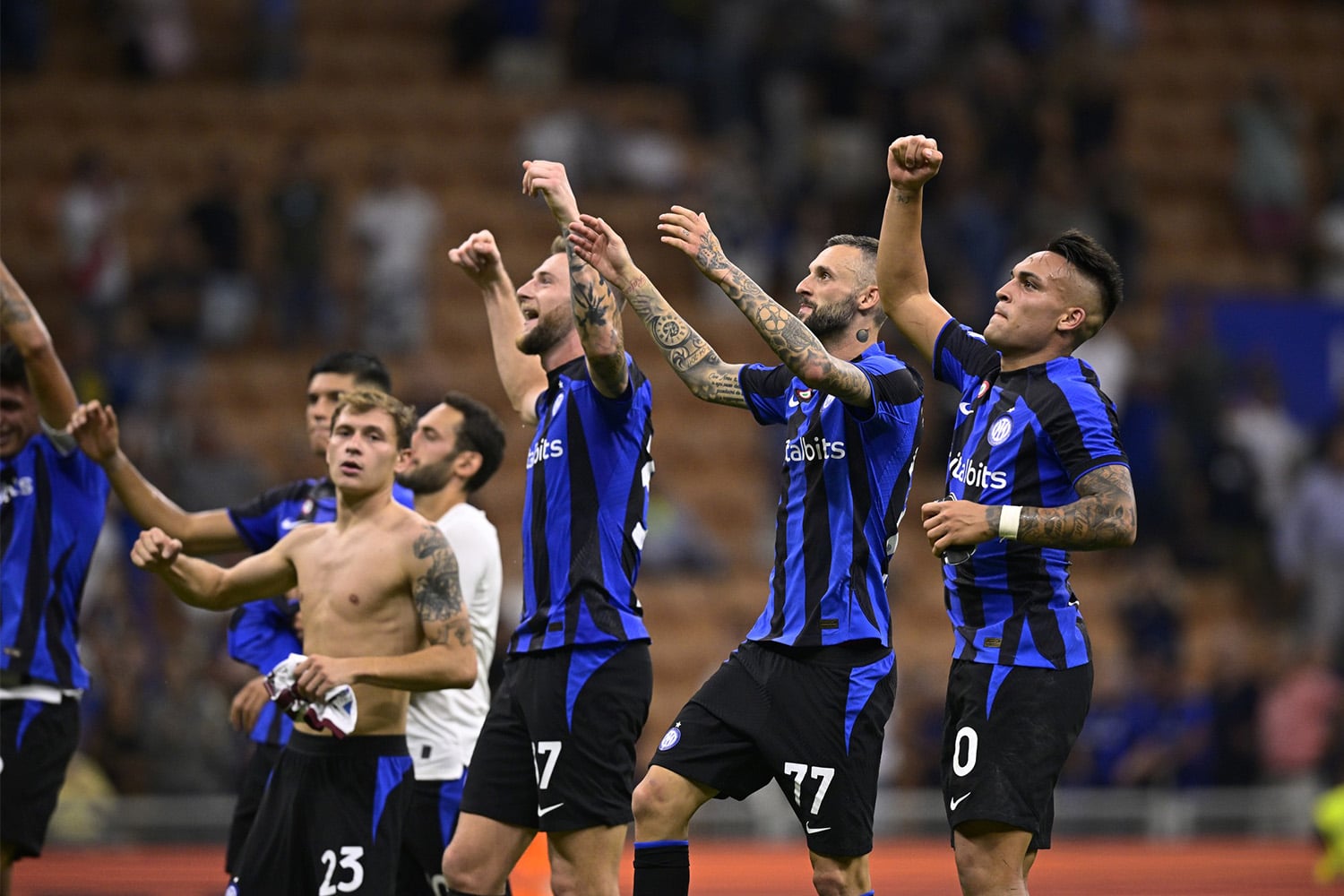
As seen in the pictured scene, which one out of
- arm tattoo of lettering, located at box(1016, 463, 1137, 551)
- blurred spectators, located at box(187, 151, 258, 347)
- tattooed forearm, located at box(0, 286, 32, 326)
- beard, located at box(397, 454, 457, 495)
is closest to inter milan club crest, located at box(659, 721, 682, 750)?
arm tattoo of lettering, located at box(1016, 463, 1137, 551)

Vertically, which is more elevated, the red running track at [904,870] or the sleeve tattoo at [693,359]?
the sleeve tattoo at [693,359]

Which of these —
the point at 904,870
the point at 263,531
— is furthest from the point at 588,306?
the point at 904,870

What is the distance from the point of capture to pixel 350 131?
19.6 meters

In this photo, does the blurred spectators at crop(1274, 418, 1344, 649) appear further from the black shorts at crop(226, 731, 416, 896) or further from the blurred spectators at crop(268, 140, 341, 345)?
the black shorts at crop(226, 731, 416, 896)

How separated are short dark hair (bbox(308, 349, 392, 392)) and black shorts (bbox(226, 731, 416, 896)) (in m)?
1.87

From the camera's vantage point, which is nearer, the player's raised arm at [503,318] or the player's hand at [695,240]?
the player's hand at [695,240]

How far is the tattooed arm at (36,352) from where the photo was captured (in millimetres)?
7613

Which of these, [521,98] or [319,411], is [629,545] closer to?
[319,411]

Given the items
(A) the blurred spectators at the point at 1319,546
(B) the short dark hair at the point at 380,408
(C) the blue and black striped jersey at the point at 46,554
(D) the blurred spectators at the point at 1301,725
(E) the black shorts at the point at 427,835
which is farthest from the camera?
(A) the blurred spectators at the point at 1319,546

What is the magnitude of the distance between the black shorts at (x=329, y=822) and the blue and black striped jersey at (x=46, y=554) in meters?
1.41

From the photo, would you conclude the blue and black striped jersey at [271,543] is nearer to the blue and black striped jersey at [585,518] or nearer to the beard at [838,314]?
the blue and black striped jersey at [585,518]

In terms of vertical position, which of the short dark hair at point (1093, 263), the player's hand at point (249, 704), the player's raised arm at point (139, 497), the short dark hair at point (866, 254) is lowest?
the player's hand at point (249, 704)

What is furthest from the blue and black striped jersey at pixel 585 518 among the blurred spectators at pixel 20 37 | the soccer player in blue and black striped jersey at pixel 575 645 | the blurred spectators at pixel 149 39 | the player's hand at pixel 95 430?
the blurred spectators at pixel 149 39

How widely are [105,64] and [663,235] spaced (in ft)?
48.1
